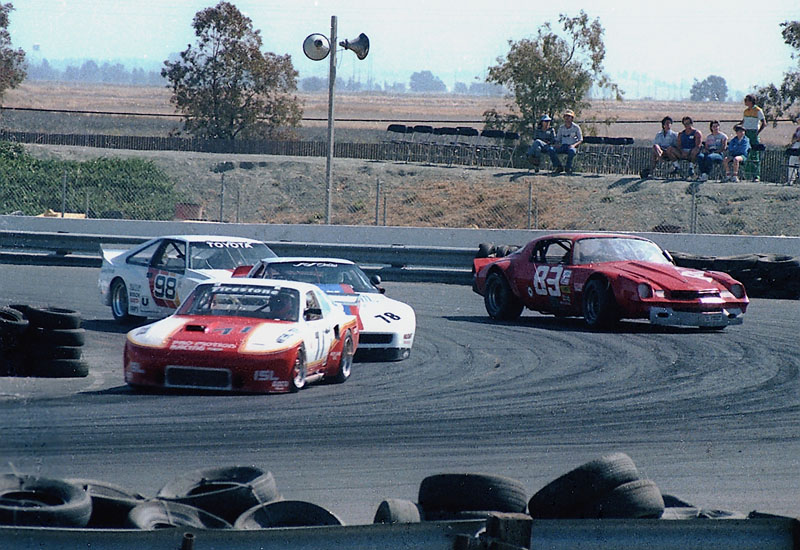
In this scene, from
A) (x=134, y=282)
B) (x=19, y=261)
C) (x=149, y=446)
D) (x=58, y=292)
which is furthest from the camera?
(x=19, y=261)

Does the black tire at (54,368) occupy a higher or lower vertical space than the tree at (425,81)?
lower

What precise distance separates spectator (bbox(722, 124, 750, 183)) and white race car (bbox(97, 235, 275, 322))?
37.1ft

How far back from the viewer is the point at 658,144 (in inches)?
881

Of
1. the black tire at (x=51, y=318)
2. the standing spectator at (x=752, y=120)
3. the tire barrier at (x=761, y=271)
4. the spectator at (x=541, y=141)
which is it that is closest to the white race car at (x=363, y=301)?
the black tire at (x=51, y=318)

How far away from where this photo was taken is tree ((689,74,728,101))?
9860 millimetres

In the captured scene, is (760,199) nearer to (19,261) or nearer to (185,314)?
(19,261)

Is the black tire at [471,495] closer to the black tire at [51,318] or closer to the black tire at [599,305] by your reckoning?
the black tire at [51,318]

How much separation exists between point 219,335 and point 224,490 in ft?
13.8

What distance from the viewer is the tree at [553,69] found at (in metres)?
15.6

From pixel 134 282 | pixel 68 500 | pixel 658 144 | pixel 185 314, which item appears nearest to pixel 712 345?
pixel 185 314

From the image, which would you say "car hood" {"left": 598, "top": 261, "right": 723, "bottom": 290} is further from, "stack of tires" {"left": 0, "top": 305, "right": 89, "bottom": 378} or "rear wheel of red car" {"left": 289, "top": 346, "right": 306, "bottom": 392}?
"stack of tires" {"left": 0, "top": 305, "right": 89, "bottom": 378}

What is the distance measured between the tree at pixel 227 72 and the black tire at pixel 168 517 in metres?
2.63

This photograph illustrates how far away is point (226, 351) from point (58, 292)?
816cm

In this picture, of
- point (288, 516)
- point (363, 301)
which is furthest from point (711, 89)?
point (288, 516)
